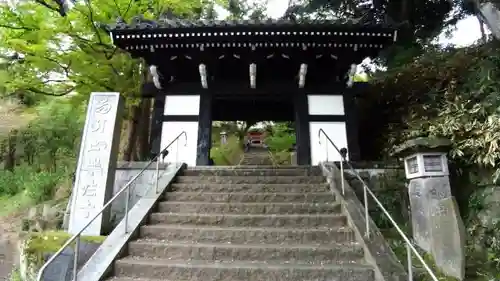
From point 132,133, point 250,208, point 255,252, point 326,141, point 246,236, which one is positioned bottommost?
point 255,252

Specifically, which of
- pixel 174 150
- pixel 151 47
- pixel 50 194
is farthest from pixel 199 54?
pixel 50 194

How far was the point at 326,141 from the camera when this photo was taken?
7422 mm

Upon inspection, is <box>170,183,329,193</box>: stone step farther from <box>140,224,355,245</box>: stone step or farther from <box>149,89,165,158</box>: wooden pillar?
<box>149,89,165,158</box>: wooden pillar

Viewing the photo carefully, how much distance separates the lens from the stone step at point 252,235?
405 cm

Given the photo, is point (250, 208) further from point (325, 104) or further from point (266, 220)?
point (325, 104)

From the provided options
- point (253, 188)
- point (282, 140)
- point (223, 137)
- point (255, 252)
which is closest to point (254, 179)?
point (253, 188)

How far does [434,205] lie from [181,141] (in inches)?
209

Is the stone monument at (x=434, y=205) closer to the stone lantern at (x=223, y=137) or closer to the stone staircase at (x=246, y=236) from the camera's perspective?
the stone staircase at (x=246, y=236)

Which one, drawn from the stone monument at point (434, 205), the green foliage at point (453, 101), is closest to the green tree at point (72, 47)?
the green foliage at point (453, 101)

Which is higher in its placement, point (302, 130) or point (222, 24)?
point (222, 24)

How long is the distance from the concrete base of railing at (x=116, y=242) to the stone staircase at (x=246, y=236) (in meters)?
0.10

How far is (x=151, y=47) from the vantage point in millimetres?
6898

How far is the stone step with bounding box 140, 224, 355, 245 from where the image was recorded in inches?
160

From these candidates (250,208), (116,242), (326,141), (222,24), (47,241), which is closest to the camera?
(116,242)
